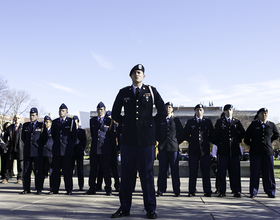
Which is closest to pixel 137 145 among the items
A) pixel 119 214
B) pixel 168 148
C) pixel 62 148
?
pixel 119 214

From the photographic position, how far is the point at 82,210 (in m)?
6.21

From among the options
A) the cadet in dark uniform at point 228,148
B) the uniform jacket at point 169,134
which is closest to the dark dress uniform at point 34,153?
the uniform jacket at point 169,134

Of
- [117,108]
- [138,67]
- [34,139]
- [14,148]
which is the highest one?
[138,67]

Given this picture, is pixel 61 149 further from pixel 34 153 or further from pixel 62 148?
pixel 34 153

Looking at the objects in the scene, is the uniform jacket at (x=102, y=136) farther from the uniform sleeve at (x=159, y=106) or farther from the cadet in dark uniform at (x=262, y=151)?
the cadet in dark uniform at (x=262, y=151)

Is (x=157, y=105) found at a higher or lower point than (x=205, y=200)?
higher

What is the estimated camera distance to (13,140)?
12.4 metres

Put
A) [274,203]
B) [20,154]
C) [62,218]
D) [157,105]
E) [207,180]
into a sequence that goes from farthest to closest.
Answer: [20,154] → [207,180] → [274,203] → [157,105] → [62,218]

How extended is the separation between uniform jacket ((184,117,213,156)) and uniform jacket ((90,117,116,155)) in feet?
→ 6.88

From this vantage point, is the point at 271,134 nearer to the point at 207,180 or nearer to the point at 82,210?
the point at 207,180

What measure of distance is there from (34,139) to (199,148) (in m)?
4.35

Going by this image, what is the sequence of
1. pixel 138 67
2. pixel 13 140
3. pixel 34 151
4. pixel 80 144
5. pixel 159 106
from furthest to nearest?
pixel 13 140 < pixel 80 144 < pixel 34 151 < pixel 159 106 < pixel 138 67

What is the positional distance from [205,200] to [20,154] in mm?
7442

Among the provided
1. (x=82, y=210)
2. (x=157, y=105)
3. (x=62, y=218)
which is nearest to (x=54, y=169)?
(x=82, y=210)
